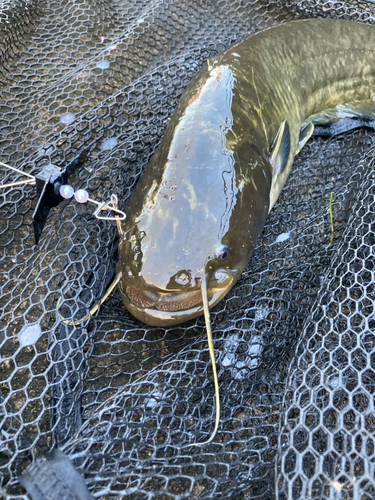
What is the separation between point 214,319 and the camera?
146 centimetres

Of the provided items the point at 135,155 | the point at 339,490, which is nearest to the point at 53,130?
the point at 135,155

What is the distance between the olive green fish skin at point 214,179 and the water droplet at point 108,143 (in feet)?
1.03

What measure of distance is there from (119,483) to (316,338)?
0.72m

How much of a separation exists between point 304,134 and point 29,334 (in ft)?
5.56

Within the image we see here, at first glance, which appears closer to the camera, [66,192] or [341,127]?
[66,192]

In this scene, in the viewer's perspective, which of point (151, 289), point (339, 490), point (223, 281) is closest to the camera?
point (339, 490)

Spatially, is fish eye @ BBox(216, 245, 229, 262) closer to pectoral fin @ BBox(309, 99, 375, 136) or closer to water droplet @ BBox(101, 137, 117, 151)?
water droplet @ BBox(101, 137, 117, 151)

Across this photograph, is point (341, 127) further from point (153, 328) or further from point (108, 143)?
point (153, 328)

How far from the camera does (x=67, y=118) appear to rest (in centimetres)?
193

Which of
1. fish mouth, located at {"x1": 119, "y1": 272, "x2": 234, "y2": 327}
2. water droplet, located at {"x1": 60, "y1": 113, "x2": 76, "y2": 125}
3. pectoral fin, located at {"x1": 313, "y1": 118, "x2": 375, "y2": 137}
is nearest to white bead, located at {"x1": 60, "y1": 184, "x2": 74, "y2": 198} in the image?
fish mouth, located at {"x1": 119, "y1": 272, "x2": 234, "y2": 327}

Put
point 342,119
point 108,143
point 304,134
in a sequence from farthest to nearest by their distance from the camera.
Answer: point 342,119, point 304,134, point 108,143

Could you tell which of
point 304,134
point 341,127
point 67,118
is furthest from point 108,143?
point 341,127

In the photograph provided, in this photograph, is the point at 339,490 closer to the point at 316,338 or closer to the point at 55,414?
the point at 316,338

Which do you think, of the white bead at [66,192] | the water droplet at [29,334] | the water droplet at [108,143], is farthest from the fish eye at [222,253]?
the water droplet at [108,143]
